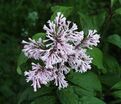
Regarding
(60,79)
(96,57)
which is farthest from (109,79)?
(60,79)

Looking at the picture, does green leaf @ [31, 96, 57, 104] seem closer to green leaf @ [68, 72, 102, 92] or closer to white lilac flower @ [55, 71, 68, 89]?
green leaf @ [68, 72, 102, 92]

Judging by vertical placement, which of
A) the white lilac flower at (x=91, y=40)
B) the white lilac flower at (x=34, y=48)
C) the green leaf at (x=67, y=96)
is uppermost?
the white lilac flower at (x=34, y=48)

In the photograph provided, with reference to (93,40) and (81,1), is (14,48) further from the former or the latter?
(93,40)

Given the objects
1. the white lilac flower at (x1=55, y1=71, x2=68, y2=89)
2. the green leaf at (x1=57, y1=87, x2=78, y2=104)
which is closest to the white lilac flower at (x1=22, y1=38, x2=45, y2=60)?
the white lilac flower at (x1=55, y1=71, x2=68, y2=89)

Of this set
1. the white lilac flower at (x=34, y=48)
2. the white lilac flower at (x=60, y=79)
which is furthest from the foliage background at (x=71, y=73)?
the white lilac flower at (x=34, y=48)

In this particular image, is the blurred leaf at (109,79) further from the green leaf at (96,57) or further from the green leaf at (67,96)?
the green leaf at (67,96)

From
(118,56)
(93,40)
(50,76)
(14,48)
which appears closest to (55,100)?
(50,76)
